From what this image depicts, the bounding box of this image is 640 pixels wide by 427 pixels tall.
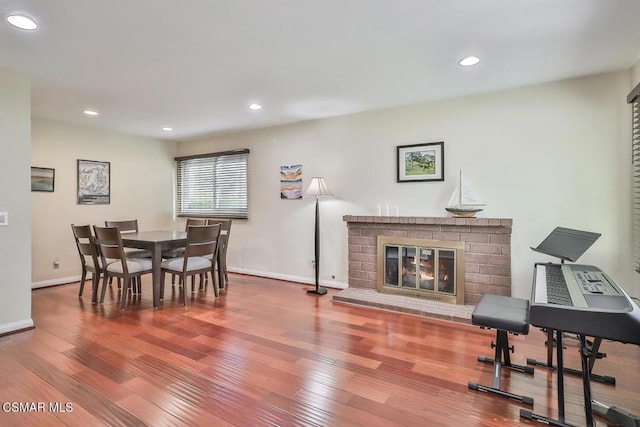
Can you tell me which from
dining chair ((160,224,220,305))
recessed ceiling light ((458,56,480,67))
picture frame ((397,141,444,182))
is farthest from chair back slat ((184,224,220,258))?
recessed ceiling light ((458,56,480,67))

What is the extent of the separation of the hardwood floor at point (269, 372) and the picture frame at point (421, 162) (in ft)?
5.28

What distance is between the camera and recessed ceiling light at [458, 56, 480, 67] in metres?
2.72

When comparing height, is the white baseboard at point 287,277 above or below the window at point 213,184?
below

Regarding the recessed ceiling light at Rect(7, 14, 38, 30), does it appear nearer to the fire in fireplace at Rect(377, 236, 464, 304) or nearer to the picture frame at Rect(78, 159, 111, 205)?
the picture frame at Rect(78, 159, 111, 205)

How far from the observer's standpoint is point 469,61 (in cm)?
278

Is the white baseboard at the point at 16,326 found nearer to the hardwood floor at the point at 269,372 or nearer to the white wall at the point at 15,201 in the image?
the white wall at the point at 15,201

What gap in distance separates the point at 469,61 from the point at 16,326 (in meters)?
4.51

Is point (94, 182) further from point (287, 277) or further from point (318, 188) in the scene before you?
point (318, 188)

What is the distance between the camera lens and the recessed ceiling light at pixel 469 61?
2.72m

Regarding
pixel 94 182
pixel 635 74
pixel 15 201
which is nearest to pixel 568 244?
pixel 635 74

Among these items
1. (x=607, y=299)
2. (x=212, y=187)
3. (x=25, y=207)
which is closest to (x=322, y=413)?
(x=607, y=299)

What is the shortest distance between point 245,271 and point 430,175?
10.8 feet

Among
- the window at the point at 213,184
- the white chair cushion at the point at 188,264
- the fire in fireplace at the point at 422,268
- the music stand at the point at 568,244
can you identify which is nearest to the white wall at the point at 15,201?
the white chair cushion at the point at 188,264

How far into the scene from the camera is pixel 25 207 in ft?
10.0
